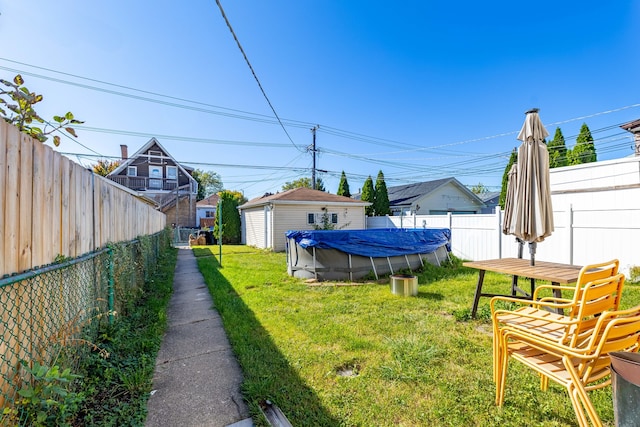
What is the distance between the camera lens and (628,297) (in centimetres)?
503

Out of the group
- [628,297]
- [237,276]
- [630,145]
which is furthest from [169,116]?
[630,145]

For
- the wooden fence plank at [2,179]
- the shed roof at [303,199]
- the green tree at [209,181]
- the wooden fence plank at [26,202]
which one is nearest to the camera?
the wooden fence plank at [2,179]

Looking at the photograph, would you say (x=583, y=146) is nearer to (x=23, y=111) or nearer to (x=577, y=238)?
(x=577, y=238)

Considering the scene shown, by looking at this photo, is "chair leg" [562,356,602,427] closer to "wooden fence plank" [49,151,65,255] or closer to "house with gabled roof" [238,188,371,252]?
"wooden fence plank" [49,151,65,255]

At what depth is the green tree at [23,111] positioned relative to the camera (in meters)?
1.93

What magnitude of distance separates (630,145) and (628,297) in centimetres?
1466

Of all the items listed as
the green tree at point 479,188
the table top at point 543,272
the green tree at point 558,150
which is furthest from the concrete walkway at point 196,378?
the green tree at point 479,188

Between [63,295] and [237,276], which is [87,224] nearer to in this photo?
[63,295]

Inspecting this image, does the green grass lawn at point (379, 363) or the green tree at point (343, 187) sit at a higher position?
the green tree at point (343, 187)

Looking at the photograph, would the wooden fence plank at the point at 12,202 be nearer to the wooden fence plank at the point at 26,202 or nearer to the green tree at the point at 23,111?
the wooden fence plank at the point at 26,202

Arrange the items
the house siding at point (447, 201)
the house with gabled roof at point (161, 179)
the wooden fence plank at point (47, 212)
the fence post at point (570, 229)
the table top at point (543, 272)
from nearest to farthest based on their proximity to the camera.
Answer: the wooden fence plank at point (47, 212) → the table top at point (543, 272) → the fence post at point (570, 229) → the house siding at point (447, 201) → the house with gabled roof at point (161, 179)

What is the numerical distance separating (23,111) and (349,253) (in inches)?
245

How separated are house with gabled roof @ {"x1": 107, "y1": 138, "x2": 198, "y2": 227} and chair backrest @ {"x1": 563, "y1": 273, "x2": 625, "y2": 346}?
24.2 m

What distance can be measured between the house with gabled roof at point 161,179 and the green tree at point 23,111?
21.9 meters
